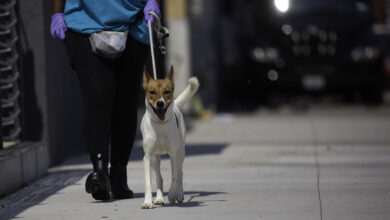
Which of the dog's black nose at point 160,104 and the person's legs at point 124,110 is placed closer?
the dog's black nose at point 160,104

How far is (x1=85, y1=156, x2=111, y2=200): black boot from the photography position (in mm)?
6609

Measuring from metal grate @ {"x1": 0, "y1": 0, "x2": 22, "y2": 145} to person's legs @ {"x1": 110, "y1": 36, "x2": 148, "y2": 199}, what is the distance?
6.27 feet

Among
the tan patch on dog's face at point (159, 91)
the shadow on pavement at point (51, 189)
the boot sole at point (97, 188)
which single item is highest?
the tan patch on dog's face at point (159, 91)

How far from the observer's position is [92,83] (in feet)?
22.2

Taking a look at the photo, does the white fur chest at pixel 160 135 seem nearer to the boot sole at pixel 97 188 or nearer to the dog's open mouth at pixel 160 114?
the dog's open mouth at pixel 160 114

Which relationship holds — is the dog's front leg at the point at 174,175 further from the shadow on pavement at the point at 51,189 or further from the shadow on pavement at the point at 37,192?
the shadow on pavement at the point at 37,192

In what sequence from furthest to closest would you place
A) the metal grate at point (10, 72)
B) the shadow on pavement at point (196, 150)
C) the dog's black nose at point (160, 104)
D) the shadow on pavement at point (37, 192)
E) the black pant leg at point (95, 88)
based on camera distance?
1. the shadow on pavement at point (196, 150)
2. the metal grate at point (10, 72)
3. the black pant leg at point (95, 88)
4. the shadow on pavement at point (37, 192)
5. the dog's black nose at point (160, 104)

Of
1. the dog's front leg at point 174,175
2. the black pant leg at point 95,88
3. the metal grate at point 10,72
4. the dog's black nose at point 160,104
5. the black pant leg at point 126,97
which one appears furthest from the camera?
the metal grate at point 10,72

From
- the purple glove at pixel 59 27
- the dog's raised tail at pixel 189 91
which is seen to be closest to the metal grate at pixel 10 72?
the purple glove at pixel 59 27

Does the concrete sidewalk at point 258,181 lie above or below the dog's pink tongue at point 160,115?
below

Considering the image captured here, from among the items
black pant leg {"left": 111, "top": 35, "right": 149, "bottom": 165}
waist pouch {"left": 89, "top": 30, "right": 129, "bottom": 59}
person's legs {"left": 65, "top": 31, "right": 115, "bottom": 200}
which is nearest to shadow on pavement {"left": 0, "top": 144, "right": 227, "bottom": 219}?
black pant leg {"left": 111, "top": 35, "right": 149, "bottom": 165}

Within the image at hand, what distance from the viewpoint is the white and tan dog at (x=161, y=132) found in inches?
245

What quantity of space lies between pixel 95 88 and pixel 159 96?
733 mm

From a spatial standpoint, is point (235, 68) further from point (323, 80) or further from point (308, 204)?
point (308, 204)
